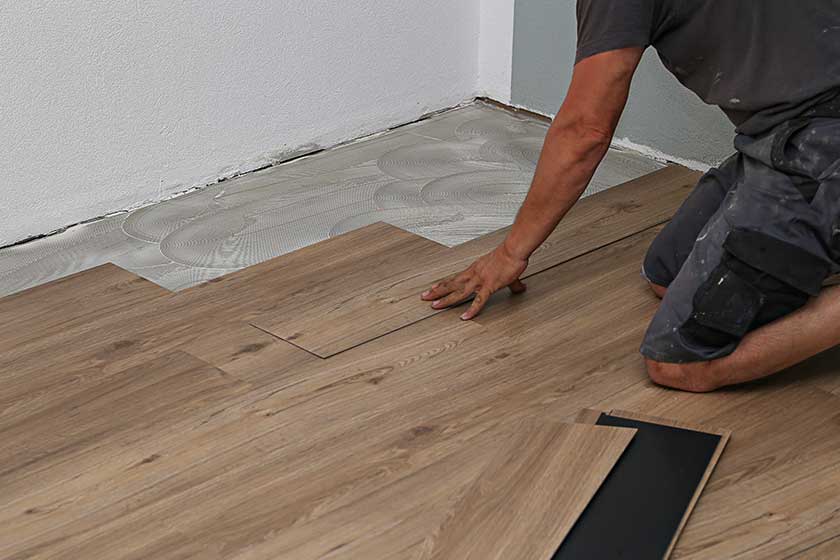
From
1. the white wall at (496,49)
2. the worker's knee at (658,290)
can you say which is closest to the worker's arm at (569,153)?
the worker's knee at (658,290)

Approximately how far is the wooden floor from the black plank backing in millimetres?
46

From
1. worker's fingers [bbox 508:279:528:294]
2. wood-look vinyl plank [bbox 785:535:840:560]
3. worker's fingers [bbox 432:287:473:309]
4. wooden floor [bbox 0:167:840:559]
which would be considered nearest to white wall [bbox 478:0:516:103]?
wooden floor [bbox 0:167:840:559]

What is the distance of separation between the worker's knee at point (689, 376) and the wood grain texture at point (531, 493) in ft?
0.86

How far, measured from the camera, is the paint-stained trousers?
2330 mm

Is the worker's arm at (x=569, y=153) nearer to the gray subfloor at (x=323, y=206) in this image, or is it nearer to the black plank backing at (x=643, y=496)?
the black plank backing at (x=643, y=496)

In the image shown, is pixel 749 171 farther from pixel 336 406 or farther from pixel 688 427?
pixel 336 406

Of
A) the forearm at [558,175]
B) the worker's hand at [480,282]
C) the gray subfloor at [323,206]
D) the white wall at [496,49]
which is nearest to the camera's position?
the forearm at [558,175]

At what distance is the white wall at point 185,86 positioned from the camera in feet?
10.6

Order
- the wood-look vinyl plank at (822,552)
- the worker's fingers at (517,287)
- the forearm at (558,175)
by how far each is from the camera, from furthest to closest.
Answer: the worker's fingers at (517,287), the forearm at (558,175), the wood-look vinyl plank at (822,552)

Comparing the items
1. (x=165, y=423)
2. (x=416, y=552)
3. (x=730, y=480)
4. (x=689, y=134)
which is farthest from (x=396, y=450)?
(x=689, y=134)

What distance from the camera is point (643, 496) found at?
2045mm

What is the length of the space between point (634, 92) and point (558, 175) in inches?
62.2

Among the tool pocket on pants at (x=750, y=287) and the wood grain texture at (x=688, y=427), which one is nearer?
the wood grain texture at (x=688, y=427)

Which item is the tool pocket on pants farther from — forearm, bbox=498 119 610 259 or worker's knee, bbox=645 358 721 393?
forearm, bbox=498 119 610 259
